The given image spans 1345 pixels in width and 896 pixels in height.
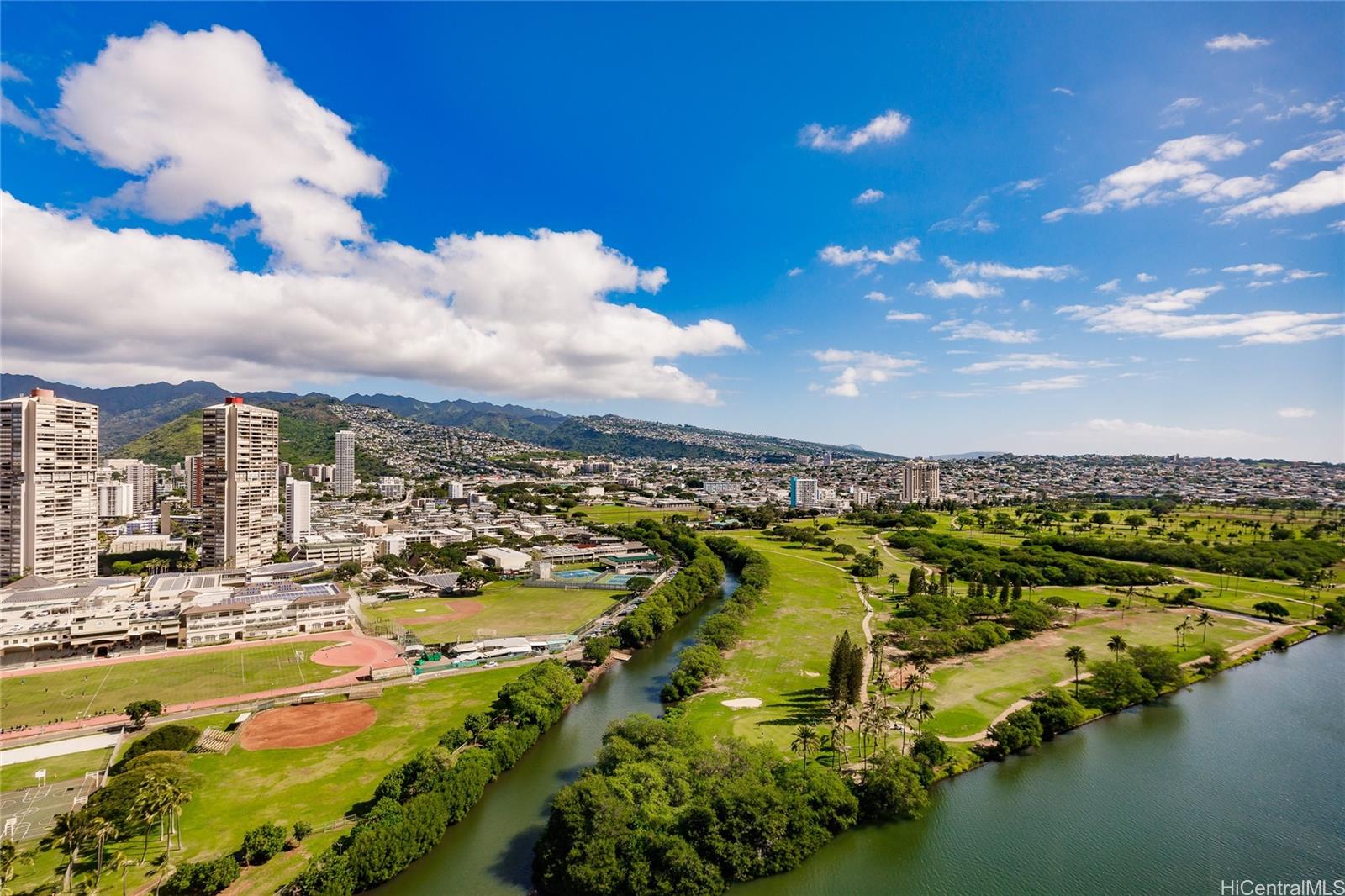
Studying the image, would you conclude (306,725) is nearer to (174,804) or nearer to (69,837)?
(174,804)

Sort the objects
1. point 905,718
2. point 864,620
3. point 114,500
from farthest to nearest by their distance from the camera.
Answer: point 114,500 < point 864,620 < point 905,718

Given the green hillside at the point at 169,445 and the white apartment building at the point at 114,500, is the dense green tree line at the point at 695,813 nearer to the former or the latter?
the white apartment building at the point at 114,500

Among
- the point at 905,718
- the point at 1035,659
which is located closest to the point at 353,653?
the point at 905,718

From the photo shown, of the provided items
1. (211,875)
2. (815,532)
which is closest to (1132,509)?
(815,532)

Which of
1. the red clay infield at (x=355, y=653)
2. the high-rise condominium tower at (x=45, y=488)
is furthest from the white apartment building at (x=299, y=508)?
the red clay infield at (x=355, y=653)

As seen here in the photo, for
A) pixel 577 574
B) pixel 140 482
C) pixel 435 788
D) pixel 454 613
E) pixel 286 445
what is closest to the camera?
pixel 435 788

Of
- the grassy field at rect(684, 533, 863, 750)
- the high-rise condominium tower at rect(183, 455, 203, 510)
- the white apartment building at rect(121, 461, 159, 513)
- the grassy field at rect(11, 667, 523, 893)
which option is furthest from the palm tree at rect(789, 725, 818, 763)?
the white apartment building at rect(121, 461, 159, 513)

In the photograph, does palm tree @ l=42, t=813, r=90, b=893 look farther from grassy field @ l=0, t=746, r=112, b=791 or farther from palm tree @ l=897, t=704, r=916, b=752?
palm tree @ l=897, t=704, r=916, b=752
